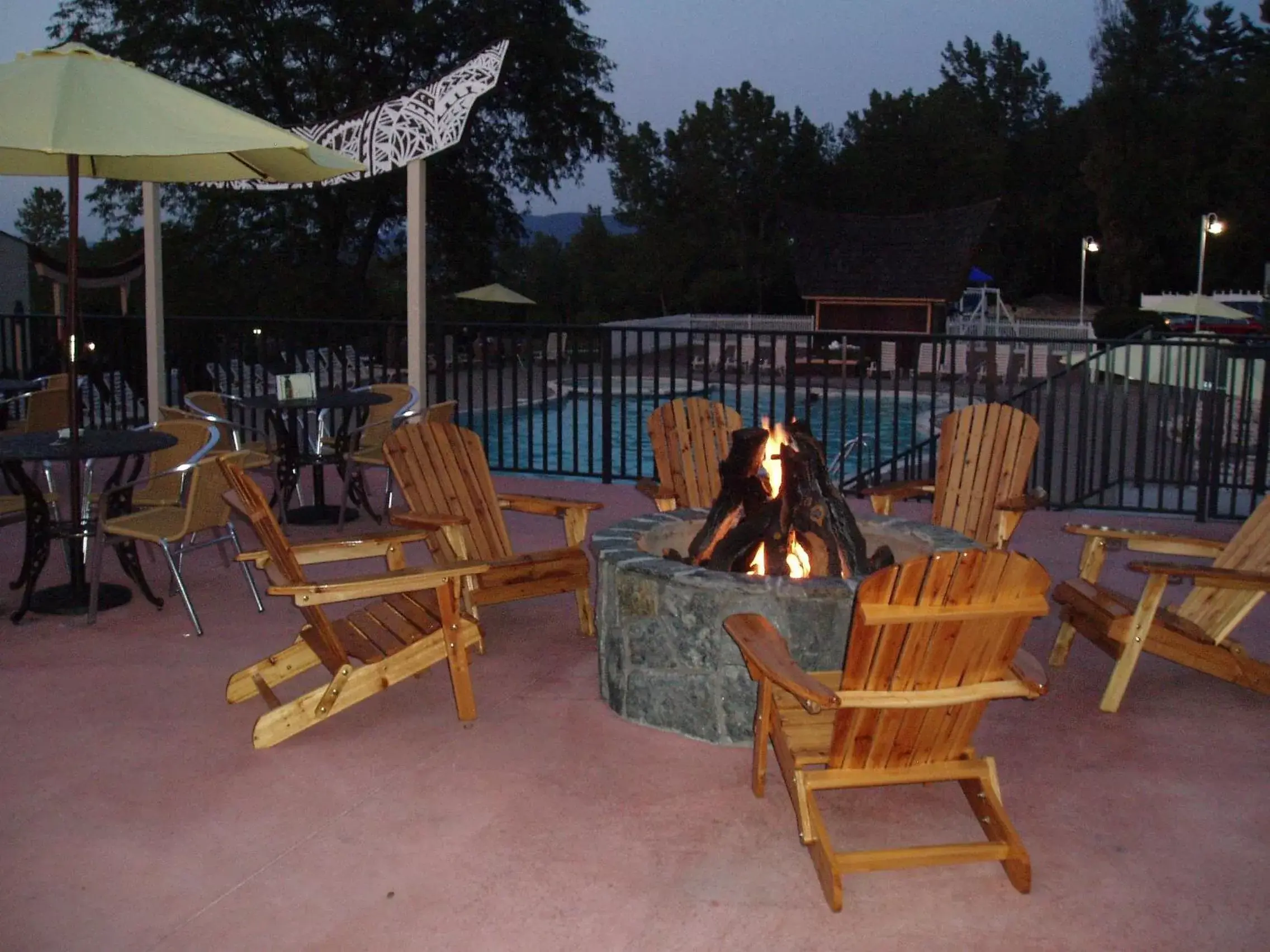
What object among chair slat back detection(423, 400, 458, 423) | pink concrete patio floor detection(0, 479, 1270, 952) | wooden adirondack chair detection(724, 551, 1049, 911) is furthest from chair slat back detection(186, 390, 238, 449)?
wooden adirondack chair detection(724, 551, 1049, 911)

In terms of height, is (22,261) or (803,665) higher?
(22,261)

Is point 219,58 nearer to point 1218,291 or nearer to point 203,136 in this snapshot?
point 203,136

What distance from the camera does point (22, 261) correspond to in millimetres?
21062

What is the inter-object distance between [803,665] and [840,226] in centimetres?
2942

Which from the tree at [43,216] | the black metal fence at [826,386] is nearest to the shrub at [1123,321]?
the black metal fence at [826,386]

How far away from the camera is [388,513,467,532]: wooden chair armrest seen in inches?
172

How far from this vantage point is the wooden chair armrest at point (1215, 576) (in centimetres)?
382

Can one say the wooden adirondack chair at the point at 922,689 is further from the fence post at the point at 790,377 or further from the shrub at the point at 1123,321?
the shrub at the point at 1123,321

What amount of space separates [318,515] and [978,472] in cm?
393

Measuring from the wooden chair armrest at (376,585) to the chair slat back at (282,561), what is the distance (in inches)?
3.0

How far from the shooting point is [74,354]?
16.6 feet

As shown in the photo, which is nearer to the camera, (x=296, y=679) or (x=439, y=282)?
(x=296, y=679)

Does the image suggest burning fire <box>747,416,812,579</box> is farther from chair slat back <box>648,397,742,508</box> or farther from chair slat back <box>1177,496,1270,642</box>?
chair slat back <box>1177,496,1270,642</box>

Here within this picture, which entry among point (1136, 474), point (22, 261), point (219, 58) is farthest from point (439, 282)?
point (1136, 474)
